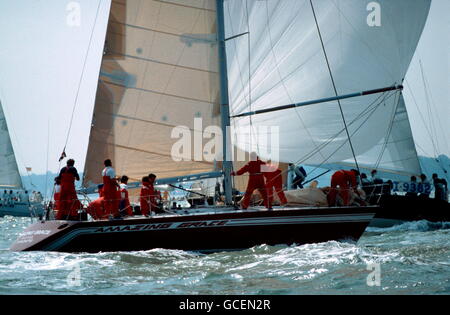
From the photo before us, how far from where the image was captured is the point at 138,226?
13.7 m

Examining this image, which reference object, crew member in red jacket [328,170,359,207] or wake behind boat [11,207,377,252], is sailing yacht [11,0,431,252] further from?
crew member in red jacket [328,170,359,207]

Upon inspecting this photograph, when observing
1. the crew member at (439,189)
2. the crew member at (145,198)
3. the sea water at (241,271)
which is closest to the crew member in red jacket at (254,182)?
the sea water at (241,271)

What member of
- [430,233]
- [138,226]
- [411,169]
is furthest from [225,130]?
[411,169]

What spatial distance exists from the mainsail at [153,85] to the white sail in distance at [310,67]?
5.46 ft

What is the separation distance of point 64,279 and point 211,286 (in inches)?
106

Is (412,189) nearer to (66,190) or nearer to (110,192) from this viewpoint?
(110,192)

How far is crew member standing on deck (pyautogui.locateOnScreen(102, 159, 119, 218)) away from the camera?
14312 mm

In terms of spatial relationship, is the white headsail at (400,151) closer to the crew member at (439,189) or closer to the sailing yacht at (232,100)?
the crew member at (439,189)

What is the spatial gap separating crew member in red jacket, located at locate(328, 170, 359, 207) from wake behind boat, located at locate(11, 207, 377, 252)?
962 mm

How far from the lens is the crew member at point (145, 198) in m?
14.3

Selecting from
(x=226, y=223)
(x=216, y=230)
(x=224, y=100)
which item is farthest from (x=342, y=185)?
(x=224, y=100)

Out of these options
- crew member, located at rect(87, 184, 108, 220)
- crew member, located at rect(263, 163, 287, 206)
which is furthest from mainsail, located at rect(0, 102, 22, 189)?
crew member, located at rect(263, 163, 287, 206)

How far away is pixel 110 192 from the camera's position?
14430 millimetres

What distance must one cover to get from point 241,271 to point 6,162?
2945 cm
